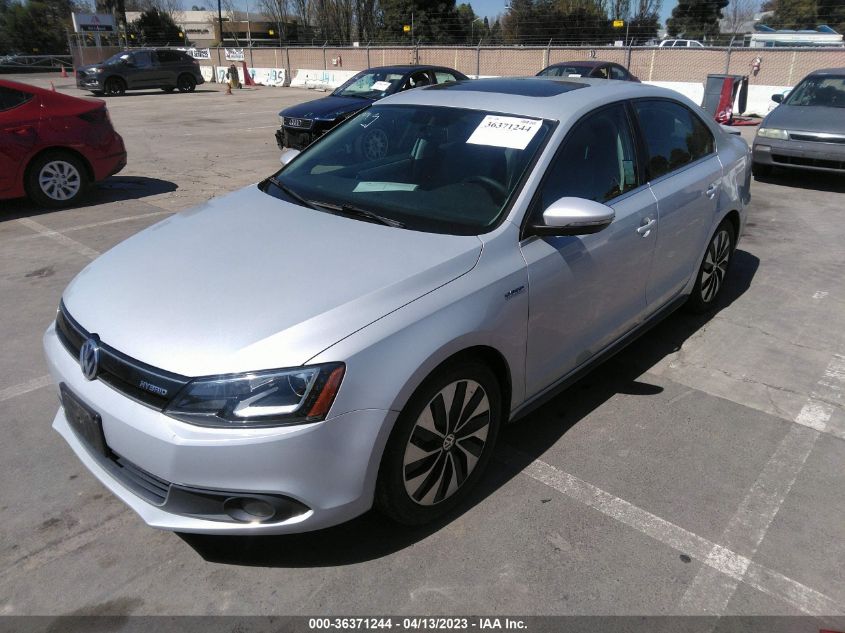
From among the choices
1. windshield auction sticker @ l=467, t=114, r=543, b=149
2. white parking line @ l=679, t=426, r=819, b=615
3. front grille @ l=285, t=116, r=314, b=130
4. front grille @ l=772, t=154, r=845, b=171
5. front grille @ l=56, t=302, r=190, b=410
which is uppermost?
windshield auction sticker @ l=467, t=114, r=543, b=149

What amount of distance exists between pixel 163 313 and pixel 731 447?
2790 millimetres

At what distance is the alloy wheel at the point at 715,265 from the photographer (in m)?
4.68

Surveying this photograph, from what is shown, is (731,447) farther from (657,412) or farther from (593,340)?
(593,340)

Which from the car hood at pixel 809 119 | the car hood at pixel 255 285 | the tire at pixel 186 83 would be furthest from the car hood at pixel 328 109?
the tire at pixel 186 83

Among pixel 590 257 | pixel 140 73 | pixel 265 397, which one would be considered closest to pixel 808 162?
pixel 590 257

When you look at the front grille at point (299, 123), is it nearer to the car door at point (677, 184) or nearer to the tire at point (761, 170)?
the tire at point (761, 170)

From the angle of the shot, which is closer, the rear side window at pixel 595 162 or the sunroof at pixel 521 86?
the rear side window at pixel 595 162

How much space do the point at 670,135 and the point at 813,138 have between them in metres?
6.16

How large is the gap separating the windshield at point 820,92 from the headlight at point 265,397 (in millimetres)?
10160

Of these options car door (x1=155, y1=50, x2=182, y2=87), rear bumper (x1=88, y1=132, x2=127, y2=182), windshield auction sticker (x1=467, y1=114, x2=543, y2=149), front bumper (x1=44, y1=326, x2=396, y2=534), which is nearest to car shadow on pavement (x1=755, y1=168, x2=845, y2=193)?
windshield auction sticker (x1=467, y1=114, x2=543, y2=149)

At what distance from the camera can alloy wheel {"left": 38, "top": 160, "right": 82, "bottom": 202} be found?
784cm

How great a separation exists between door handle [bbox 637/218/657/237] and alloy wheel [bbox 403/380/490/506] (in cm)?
142

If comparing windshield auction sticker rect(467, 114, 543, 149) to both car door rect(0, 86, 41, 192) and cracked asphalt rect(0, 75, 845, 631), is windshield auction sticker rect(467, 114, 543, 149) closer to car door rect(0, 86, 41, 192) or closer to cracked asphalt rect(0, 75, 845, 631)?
cracked asphalt rect(0, 75, 845, 631)

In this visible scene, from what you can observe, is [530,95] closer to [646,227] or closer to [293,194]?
[646,227]
